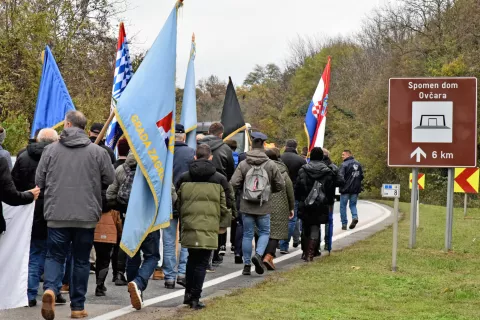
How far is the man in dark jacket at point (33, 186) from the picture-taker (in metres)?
10.5

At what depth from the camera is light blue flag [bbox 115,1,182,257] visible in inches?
387

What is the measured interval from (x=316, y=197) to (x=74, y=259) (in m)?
6.23

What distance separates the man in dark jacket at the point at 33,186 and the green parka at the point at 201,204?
1492mm

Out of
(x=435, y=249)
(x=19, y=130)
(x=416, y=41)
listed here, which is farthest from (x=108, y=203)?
(x=416, y=41)

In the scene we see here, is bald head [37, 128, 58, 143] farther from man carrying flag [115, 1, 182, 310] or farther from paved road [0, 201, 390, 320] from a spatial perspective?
paved road [0, 201, 390, 320]

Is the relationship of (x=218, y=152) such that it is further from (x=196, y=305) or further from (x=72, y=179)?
(x=72, y=179)

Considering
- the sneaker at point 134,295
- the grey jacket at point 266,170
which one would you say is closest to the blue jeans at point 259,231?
the grey jacket at point 266,170

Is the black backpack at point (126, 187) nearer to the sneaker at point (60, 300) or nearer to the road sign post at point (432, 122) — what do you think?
the sneaker at point (60, 300)

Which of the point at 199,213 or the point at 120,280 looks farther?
the point at 120,280

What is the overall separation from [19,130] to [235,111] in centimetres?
511

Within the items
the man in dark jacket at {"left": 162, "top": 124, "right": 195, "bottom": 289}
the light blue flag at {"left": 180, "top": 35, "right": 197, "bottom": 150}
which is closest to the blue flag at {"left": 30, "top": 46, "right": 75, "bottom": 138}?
the light blue flag at {"left": 180, "top": 35, "right": 197, "bottom": 150}

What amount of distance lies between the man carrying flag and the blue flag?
4319mm

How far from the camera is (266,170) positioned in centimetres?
1363

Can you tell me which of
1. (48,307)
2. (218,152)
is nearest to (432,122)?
(218,152)
